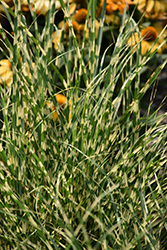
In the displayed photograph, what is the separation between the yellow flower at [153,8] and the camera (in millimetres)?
1069

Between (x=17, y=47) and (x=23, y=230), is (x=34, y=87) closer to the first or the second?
(x=17, y=47)

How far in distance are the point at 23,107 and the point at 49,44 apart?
17 cm

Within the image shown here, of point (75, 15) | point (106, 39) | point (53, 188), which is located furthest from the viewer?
point (106, 39)

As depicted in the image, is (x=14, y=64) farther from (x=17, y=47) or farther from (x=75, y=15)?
(x=75, y=15)

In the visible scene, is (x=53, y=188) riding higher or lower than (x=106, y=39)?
lower

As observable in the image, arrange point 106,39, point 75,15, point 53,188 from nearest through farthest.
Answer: point 53,188, point 75,15, point 106,39

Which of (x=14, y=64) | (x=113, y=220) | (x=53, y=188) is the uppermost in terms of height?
(x=14, y=64)

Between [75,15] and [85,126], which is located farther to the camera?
[75,15]

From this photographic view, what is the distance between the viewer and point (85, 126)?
24.5 inches

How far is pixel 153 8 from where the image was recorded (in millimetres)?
1105

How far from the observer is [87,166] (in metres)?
0.63

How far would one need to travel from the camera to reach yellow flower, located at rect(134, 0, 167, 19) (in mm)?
1069

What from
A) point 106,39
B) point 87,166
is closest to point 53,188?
point 87,166

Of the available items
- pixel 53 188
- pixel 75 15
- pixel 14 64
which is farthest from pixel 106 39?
pixel 53 188
